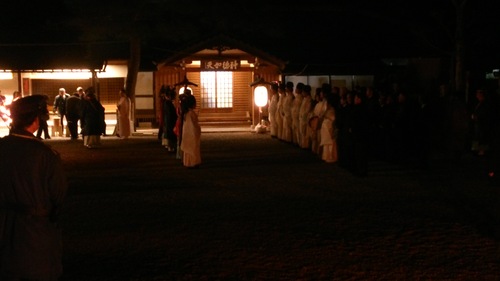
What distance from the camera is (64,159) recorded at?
16594 mm

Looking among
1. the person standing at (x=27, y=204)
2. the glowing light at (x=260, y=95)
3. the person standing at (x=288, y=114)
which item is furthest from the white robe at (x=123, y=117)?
the person standing at (x=27, y=204)

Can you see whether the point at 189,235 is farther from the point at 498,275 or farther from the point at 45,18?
the point at 45,18

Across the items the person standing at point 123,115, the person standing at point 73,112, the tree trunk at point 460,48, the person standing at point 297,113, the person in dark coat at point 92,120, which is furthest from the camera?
the person standing at point 123,115

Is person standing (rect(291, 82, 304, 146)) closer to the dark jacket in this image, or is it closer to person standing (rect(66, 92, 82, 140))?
person standing (rect(66, 92, 82, 140))

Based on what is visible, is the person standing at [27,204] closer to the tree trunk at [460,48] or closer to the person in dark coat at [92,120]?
the person in dark coat at [92,120]

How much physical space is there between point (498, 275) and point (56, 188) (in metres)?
4.33

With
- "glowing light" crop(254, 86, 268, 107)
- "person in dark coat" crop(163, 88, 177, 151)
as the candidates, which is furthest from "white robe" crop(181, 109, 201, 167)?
"glowing light" crop(254, 86, 268, 107)

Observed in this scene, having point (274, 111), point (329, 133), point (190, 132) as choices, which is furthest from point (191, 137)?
point (274, 111)

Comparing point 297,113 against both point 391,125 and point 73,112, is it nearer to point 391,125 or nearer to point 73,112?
point 391,125

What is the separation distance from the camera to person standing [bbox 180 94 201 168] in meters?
14.1

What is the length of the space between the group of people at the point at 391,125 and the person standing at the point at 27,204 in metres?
9.14

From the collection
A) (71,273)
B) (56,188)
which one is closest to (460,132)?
(71,273)

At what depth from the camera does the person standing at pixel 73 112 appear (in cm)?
2141

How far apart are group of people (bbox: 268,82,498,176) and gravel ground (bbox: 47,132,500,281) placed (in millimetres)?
445
